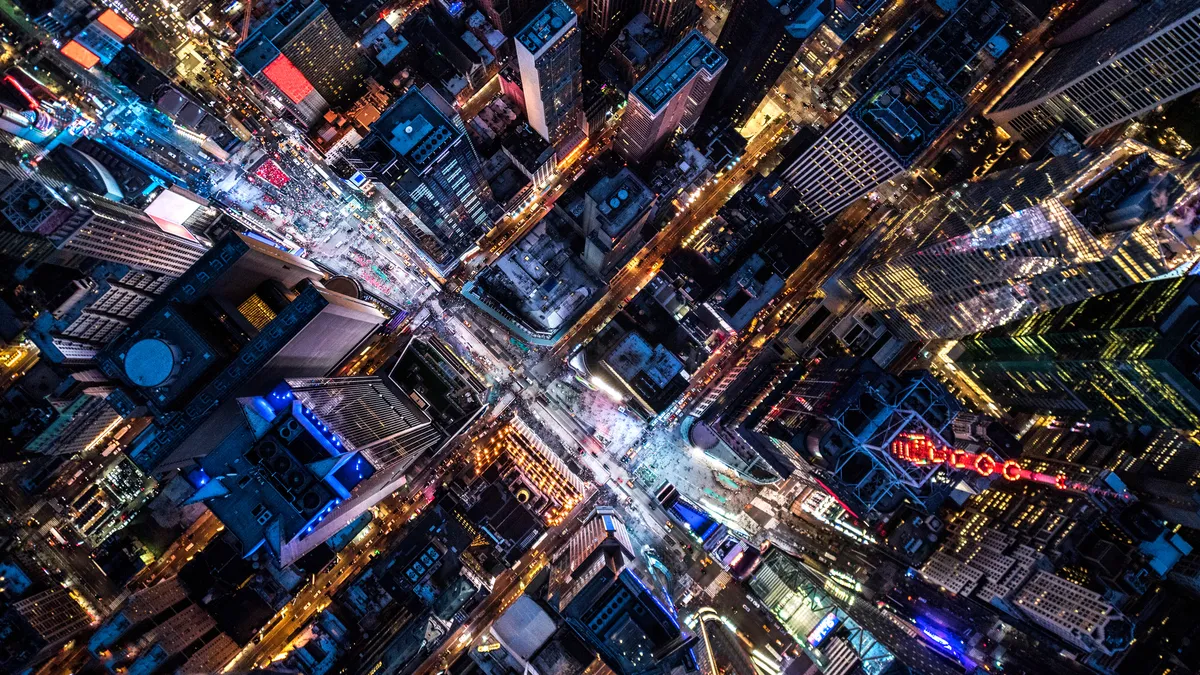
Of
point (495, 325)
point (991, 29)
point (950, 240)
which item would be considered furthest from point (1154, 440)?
point (495, 325)

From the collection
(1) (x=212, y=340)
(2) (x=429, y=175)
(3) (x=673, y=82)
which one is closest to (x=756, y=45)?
(3) (x=673, y=82)

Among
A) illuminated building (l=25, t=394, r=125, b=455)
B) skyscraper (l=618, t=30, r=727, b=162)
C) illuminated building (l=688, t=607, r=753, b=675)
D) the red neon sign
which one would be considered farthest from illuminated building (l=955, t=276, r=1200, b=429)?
illuminated building (l=25, t=394, r=125, b=455)

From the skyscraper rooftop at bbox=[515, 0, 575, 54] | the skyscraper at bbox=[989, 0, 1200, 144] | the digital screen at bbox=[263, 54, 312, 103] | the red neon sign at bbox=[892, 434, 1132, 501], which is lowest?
the red neon sign at bbox=[892, 434, 1132, 501]

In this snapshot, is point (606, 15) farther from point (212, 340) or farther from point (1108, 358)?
point (1108, 358)

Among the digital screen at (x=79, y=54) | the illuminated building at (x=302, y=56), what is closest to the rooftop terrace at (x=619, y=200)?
the illuminated building at (x=302, y=56)

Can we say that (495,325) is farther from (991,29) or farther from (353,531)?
(991,29)

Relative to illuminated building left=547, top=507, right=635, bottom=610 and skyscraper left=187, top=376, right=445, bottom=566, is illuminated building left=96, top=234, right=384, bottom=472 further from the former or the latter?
illuminated building left=547, top=507, right=635, bottom=610
